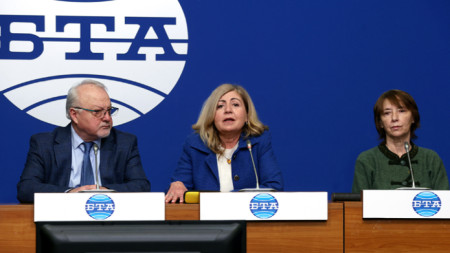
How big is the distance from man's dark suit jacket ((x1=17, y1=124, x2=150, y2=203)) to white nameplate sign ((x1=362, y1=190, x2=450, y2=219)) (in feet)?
3.12

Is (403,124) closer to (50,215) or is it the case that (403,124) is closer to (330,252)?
Result: (330,252)

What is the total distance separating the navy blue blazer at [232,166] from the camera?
2.47 meters

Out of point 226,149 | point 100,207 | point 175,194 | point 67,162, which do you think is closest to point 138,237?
point 100,207

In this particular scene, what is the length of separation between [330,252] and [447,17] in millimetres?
2308

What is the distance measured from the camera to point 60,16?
3.31m

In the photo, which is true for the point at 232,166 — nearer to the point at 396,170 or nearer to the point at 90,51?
the point at 396,170

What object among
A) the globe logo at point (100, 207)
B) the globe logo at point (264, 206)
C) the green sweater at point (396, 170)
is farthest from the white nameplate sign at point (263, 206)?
the green sweater at point (396, 170)

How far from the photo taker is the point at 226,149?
2.54 m

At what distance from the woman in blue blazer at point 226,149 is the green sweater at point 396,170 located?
16.9 inches

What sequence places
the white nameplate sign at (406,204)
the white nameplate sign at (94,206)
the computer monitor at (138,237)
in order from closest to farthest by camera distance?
1. the computer monitor at (138,237)
2. the white nameplate sign at (94,206)
3. the white nameplate sign at (406,204)

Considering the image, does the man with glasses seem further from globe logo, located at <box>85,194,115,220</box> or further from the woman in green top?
the woman in green top

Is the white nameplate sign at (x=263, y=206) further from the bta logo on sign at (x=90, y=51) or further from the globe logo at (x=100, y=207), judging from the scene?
the bta logo on sign at (x=90, y=51)

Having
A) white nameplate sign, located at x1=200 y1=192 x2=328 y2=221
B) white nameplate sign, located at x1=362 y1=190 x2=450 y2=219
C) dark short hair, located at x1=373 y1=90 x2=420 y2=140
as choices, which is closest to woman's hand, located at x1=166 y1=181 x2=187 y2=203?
white nameplate sign, located at x1=200 y1=192 x2=328 y2=221

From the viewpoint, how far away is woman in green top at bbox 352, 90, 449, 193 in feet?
8.52
